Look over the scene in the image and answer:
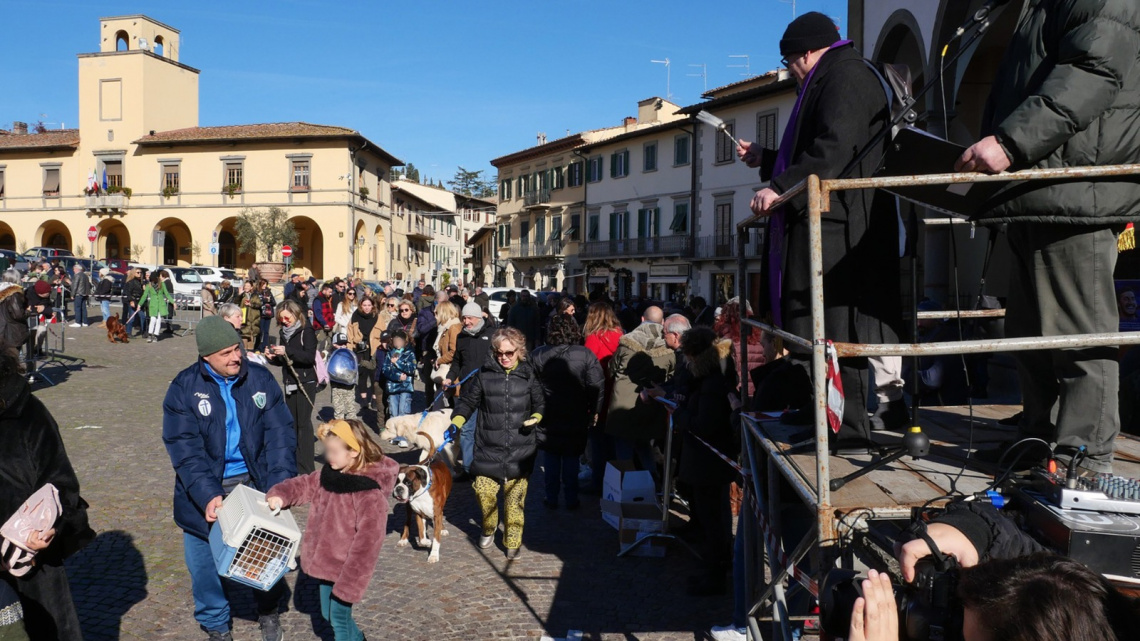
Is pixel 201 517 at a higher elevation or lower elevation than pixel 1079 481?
lower

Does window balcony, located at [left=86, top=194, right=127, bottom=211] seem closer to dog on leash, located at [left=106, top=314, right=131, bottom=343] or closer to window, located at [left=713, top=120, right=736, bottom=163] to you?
dog on leash, located at [left=106, top=314, right=131, bottom=343]

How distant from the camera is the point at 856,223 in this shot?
3387mm

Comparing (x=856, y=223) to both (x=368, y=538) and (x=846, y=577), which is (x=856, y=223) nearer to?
(x=846, y=577)

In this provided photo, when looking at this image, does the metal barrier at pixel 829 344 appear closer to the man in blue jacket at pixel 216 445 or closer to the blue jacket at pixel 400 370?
the man in blue jacket at pixel 216 445

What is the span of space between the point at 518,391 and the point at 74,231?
5243 cm

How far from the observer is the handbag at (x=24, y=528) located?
3.25 m

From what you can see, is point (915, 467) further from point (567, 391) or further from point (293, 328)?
point (293, 328)

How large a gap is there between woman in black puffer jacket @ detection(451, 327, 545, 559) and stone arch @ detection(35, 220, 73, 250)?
174 ft

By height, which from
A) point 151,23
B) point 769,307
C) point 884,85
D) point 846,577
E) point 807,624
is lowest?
point 807,624

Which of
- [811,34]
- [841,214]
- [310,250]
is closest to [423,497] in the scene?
[841,214]

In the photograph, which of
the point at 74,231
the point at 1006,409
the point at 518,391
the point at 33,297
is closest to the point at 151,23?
the point at 74,231

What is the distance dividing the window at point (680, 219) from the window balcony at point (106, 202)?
103 feet

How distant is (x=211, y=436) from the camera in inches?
185

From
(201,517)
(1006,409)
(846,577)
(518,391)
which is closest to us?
(846,577)
